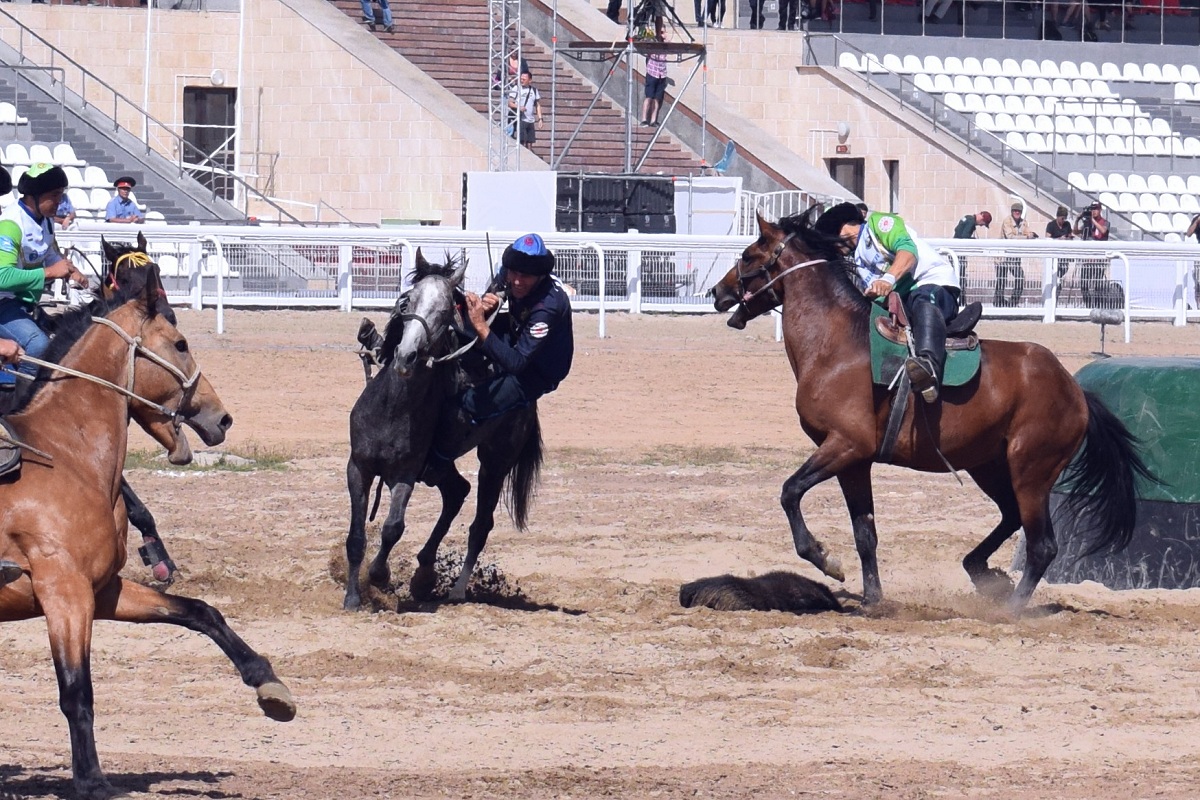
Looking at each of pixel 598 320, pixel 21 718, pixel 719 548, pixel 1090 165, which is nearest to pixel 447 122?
pixel 598 320

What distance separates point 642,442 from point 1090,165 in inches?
807

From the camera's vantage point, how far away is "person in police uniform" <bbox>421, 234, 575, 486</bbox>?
9.60m

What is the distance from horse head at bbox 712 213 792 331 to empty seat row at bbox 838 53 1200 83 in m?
25.1

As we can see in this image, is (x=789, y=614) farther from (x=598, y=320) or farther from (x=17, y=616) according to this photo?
(x=598, y=320)

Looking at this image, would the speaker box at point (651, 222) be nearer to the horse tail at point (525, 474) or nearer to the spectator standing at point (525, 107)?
the spectator standing at point (525, 107)

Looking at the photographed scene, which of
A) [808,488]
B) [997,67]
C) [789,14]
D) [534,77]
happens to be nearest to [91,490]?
[808,488]

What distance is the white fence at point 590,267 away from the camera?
21.6 metres

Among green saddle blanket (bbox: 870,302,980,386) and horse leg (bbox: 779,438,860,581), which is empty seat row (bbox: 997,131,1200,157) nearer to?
green saddle blanket (bbox: 870,302,980,386)

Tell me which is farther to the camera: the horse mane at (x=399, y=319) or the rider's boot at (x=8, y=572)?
the horse mane at (x=399, y=319)

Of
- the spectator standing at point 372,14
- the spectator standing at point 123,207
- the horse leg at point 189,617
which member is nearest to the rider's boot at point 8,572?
the horse leg at point 189,617

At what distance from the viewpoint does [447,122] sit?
2977 centimetres

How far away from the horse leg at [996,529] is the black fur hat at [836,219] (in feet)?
5.33

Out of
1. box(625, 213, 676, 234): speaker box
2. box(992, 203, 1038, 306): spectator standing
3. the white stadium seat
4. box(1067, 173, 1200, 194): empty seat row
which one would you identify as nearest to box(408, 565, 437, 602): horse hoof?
box(992, 203, 1038, 306): spectator standing

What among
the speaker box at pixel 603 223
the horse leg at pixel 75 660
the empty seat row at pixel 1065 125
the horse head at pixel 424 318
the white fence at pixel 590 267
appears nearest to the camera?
the horse leg at pixel 75 660
